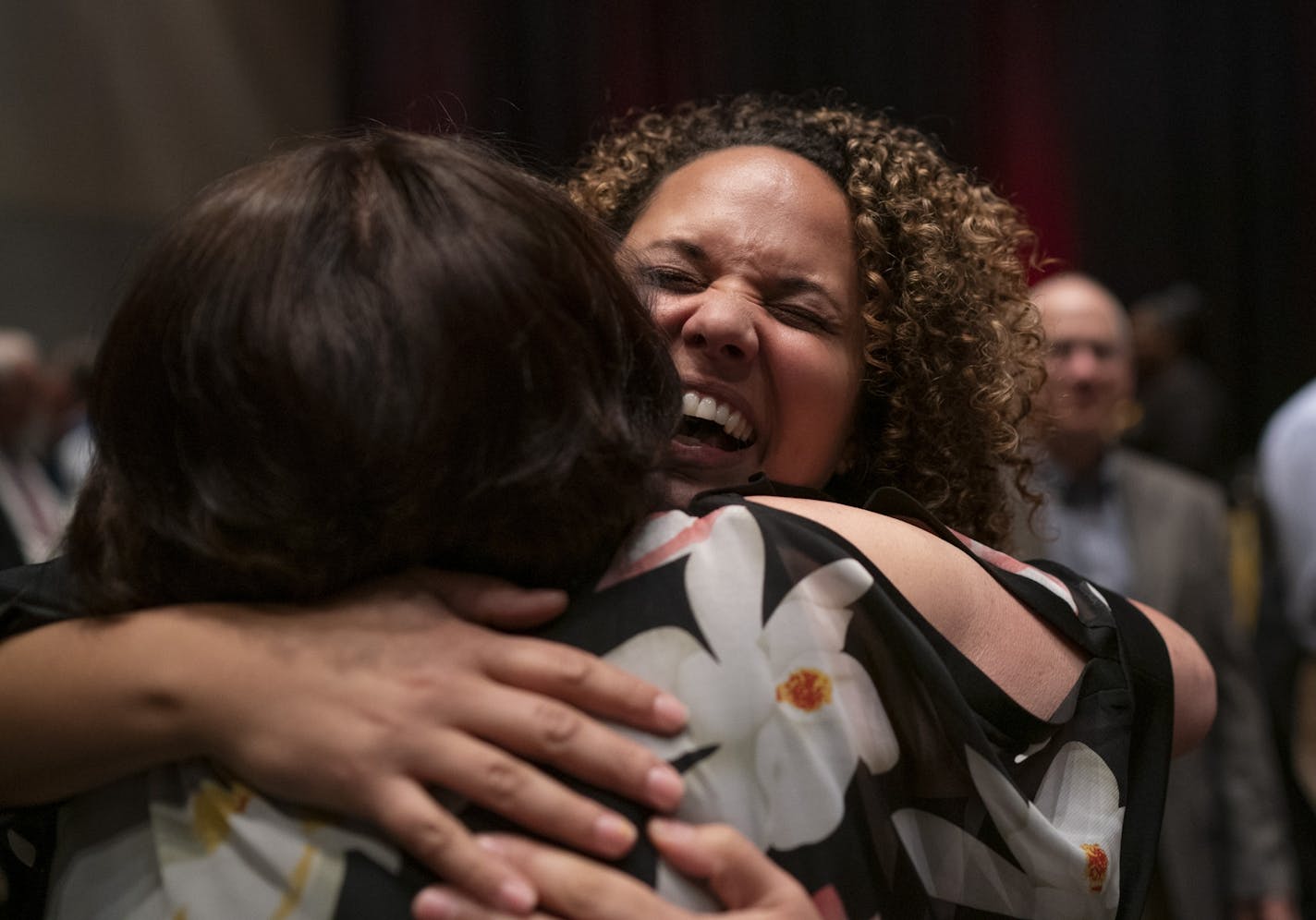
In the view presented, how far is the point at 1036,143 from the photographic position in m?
5.47

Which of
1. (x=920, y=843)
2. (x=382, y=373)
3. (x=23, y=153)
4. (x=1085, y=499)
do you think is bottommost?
(x=1085, y=499)

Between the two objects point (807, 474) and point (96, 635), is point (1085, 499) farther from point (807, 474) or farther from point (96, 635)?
point (96, 635)

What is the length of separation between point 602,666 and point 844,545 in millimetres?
201

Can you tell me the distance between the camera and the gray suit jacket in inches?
114

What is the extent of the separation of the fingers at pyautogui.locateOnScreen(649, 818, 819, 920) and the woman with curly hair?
24 millimetres

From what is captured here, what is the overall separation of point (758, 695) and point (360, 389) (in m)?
0.33

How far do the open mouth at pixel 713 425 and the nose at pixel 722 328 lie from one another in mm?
51

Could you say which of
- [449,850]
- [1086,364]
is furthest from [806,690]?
[1086,364]

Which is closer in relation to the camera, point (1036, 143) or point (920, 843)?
point (920, 843)

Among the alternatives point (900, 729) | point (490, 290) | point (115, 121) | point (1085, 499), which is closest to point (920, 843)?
point (900, 729)

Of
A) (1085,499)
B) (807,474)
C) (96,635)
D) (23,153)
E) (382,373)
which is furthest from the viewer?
(23,153)

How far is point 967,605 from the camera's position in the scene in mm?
1030

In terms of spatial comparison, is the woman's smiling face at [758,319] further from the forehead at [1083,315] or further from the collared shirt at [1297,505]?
the collared shirt at [1297,505]

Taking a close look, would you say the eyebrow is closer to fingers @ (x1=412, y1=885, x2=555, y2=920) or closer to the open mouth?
the open mouth
